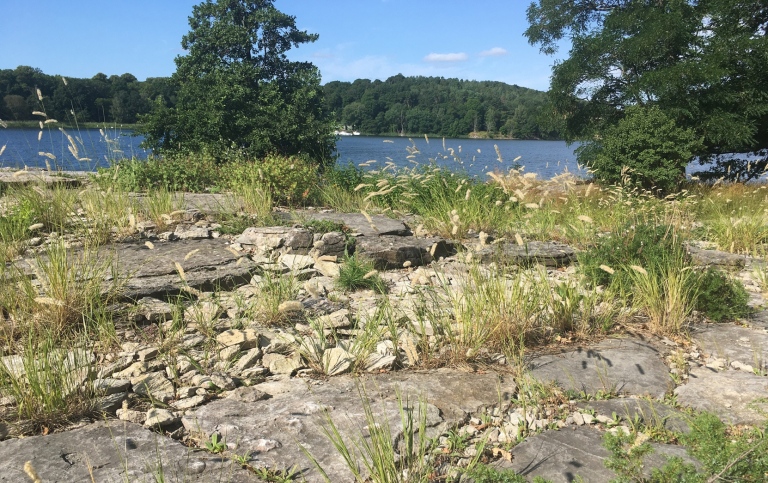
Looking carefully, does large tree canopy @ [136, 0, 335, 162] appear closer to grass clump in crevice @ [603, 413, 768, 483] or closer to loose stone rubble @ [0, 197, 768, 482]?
loose stone rubble @ [0, 197, 768, 482]

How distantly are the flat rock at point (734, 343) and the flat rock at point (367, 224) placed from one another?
274 centimetres

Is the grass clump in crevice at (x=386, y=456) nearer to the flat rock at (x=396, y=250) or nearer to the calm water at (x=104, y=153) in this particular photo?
the flat rock at (x=396, y=250)

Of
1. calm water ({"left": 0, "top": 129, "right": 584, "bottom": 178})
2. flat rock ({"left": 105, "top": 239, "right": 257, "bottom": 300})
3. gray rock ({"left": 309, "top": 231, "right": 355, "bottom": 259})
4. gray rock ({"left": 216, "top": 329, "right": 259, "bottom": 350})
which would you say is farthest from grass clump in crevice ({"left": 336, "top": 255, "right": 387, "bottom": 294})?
calm water ({"left": 0, "top": 129, "right": 584, "bottom": 178})

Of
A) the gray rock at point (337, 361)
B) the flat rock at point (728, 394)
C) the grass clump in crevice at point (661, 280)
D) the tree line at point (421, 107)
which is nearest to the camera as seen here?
the flat rock at point (728, 394)

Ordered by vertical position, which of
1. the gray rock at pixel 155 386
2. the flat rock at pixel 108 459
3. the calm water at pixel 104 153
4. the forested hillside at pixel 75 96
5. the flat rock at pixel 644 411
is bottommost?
the flat rock at pixel 644 411

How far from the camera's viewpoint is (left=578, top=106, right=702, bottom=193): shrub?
A: 10656 millimetres

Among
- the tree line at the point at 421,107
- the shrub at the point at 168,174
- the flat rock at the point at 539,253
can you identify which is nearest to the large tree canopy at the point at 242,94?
the tree line at the point at 421,107

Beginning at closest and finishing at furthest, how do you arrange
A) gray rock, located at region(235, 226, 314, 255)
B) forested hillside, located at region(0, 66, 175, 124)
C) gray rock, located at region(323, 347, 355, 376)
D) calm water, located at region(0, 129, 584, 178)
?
gray rock, located at region(323, 347, 355, 376)
gray rock, located at region(235, 226, 314, 255)
calm water, located at region(0, 129, 584, 178)
forested hillside, located at region(0, 66, 175, 124)

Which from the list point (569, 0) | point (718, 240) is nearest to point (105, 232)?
point (718, 240)

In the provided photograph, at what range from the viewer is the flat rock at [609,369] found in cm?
270

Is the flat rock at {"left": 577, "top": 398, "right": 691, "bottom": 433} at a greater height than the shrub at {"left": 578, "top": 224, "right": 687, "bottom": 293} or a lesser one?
lesser

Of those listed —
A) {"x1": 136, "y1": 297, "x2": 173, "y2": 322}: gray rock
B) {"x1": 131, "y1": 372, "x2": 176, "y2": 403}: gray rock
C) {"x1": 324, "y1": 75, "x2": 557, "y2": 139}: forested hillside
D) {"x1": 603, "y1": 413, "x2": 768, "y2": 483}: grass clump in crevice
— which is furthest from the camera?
{"x1": 324, "y1": 75, "x2": 557, "y2": 139}: forested hillside

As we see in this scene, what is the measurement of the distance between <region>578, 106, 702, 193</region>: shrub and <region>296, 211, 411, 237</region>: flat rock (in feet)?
21.4

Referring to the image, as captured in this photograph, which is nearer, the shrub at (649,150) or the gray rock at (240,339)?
the gray rock at (240,339)
